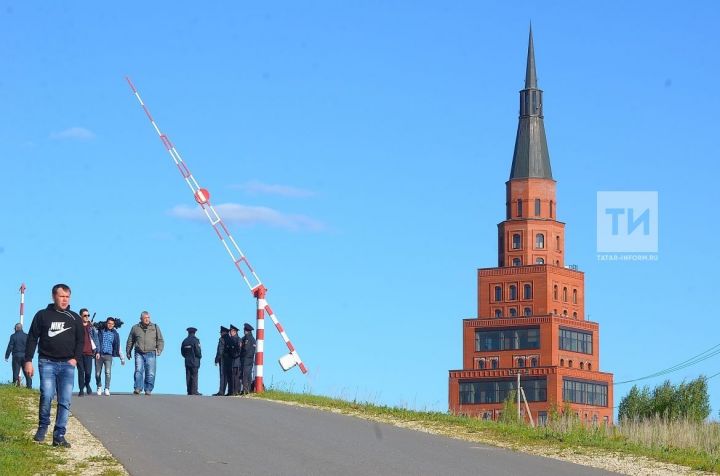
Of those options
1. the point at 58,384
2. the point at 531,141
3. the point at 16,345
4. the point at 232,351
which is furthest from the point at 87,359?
the point at 531,141

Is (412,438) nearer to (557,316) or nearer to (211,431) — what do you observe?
(211,431)

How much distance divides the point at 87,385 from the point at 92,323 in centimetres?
157

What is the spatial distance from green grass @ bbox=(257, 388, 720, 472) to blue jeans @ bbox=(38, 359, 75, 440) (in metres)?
5.65

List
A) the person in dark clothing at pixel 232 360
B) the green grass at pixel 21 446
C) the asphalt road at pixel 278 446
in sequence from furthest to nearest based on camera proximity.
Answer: the person in dark clothing at pixel 232 360, the asphalt road at pixel 278 446, the green grass at pixel 21 446

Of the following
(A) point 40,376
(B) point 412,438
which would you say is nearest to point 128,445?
(A) point 40,376

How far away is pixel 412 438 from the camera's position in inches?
792

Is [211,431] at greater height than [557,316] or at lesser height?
lesser

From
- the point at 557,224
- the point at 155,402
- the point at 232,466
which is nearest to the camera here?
the point at 232,466

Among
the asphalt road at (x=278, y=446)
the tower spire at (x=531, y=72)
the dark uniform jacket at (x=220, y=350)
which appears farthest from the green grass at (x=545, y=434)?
the tower spire at (x=531, y=72)

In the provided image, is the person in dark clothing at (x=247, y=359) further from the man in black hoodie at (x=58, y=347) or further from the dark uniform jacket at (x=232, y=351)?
the man in black hoodie at (x=58, y=347)

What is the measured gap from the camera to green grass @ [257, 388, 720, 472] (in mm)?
19281

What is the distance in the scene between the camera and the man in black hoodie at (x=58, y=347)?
17.8 m

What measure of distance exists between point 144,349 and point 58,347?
1257cm

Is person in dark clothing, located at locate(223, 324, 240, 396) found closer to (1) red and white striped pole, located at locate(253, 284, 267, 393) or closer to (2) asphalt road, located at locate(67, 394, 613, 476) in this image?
(1) red and white striped pole, located at locate(253, 284, 267, 393)
